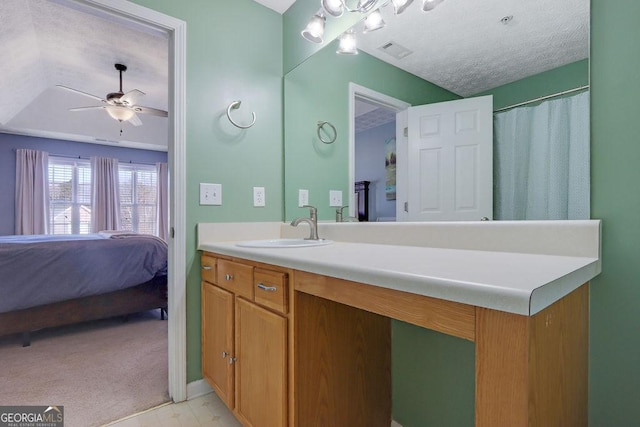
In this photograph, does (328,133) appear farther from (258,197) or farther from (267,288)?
(267,288)

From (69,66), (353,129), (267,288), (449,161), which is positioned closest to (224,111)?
(353,129)

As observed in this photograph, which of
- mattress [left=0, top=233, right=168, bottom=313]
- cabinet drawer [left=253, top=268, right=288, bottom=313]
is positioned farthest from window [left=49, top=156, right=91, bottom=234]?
cabinet drawer [left=253, top=268, right=288, bottom=313]

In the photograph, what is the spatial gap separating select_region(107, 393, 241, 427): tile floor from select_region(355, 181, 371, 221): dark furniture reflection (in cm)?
112

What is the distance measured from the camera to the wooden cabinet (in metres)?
1.04

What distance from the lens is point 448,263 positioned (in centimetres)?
80

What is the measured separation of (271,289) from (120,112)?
3.44 metres

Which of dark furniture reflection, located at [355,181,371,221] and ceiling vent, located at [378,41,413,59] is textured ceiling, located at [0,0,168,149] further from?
dark furniture reflection, located at [355,181,371,221]

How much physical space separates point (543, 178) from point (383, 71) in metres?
0.88

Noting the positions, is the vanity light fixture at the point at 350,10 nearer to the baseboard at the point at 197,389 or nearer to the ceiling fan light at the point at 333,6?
the ceiling fan light at the point at 333,6

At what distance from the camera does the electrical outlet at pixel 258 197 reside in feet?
6.22

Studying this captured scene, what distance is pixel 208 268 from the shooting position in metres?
1.59

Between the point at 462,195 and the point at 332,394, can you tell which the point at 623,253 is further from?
the point at 332,394

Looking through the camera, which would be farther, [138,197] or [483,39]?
[138,197]

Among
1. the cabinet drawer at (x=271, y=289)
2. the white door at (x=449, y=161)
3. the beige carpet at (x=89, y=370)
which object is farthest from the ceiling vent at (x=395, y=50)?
the beige carpet at (x=89, y=370)
